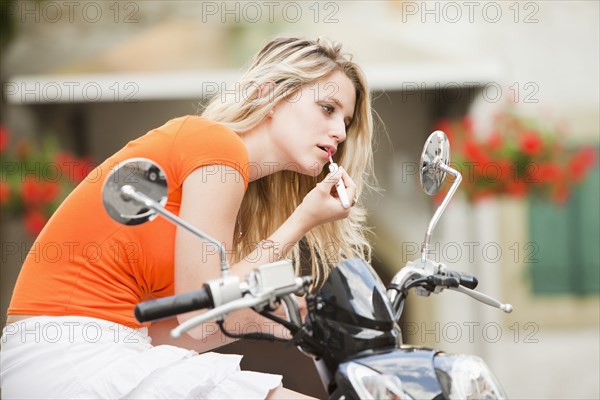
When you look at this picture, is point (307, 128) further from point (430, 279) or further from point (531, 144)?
point (531, 144)

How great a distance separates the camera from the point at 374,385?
5.57ft

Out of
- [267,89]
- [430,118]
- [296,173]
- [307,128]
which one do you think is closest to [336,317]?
[307,128]

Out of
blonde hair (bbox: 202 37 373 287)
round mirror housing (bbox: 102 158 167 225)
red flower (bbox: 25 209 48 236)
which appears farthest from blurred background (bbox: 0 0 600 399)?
round mirror housing (bbox: 102 158 167 225)

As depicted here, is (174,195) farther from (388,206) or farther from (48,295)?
A: (388,206)

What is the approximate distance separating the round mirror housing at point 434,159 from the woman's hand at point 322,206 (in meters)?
0.20

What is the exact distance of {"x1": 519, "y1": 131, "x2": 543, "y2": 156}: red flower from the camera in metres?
6.29

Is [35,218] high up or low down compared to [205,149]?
down

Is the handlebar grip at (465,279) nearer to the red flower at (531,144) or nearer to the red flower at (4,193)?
the red flower at (531,144)

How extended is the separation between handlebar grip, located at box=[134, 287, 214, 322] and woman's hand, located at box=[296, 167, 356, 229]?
1.69 feet

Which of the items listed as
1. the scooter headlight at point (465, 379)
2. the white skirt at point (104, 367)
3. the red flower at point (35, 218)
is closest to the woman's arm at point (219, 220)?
the white skirt at point (104, 367)

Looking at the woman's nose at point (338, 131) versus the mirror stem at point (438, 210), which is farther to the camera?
the woman's nose at point (338, 131)

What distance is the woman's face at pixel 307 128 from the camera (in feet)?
8.61

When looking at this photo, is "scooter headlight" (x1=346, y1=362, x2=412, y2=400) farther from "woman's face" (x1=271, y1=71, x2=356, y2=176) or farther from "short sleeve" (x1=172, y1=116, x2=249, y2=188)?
"woman's face" (x1=271, y1=71, x2=356, y2=176)

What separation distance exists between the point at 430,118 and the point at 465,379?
6.01 m
